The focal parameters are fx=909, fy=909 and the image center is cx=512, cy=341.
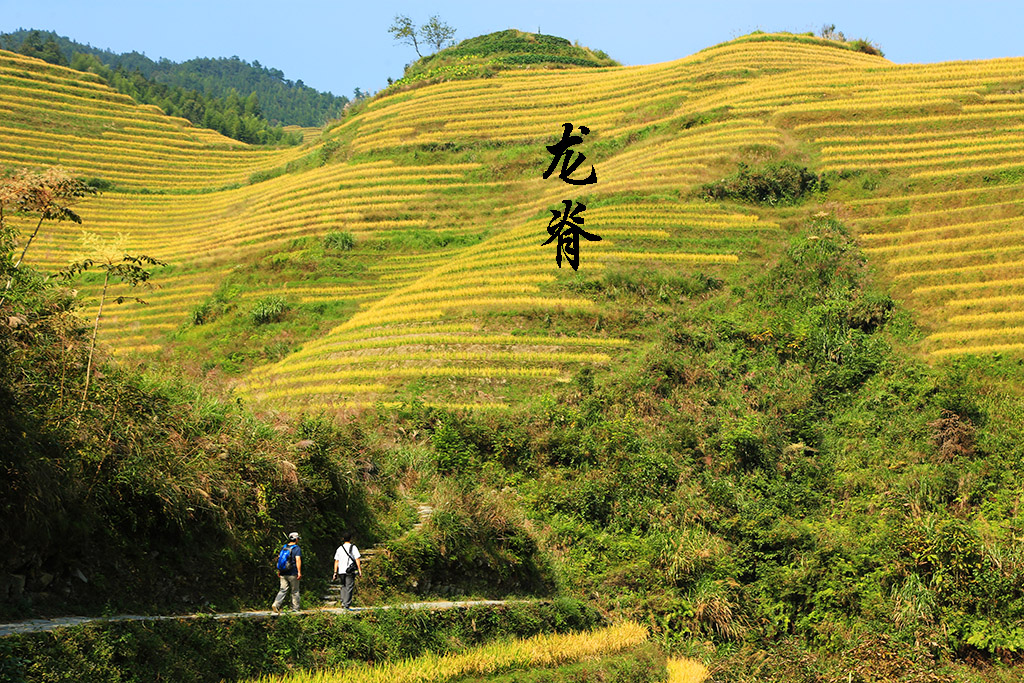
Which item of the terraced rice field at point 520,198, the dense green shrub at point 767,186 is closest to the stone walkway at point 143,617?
the terraced rice field at point 520,198

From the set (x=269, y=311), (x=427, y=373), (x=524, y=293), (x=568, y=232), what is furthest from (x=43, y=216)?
(x=269, y=311)

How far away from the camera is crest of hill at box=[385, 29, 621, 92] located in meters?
78.9

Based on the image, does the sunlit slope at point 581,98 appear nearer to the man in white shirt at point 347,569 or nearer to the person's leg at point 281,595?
the man in white shirt at point 347,569

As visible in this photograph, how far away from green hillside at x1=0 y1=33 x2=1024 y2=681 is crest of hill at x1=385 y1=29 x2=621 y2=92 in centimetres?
1665

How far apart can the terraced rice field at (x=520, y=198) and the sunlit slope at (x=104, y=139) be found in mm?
339

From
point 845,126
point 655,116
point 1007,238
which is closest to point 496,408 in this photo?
point 1007,238

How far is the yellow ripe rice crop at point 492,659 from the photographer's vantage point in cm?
1387

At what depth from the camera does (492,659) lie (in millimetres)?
15875

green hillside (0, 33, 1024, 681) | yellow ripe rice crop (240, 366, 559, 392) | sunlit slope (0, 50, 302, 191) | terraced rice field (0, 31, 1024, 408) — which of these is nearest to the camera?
green hillside (0, 33, 1024, 681)

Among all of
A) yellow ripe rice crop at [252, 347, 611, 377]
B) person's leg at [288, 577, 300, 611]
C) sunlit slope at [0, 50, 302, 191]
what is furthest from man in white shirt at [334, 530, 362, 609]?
sunlit slope at [0, 50, 302, 191]

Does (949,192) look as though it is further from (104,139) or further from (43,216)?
(104,139)

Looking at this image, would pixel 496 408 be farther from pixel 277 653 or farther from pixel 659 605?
pixel 277 653

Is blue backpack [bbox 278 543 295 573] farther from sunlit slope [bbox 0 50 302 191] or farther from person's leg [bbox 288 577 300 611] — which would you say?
sunlit slope [bbox 0 50 302 191]

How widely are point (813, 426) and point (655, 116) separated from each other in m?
37.1
